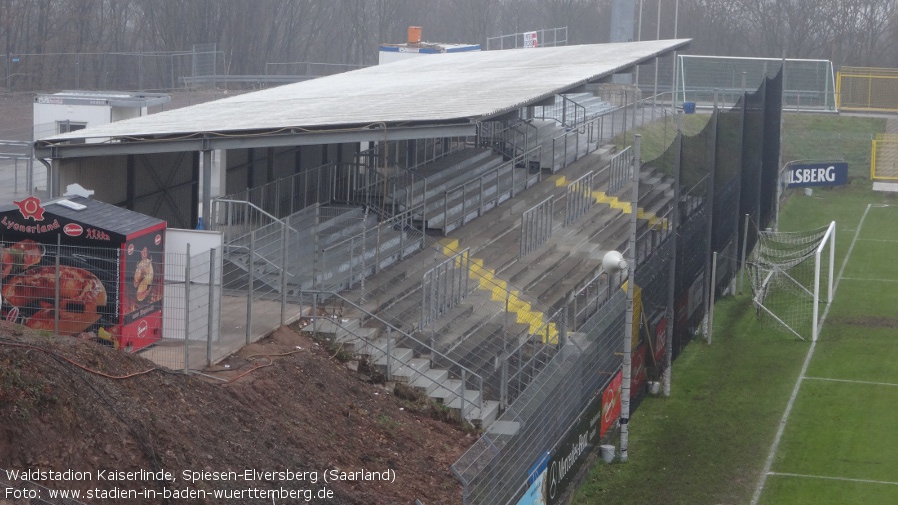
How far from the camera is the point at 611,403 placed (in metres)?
16.4

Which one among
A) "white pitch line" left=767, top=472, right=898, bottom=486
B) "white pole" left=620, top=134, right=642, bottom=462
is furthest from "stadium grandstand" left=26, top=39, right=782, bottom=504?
"white pitch line" left=767, top=472, right=898, bottom=486

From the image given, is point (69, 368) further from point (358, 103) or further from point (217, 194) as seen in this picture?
point (358, 103)

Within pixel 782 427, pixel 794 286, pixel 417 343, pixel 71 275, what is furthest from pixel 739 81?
pixel 71 275

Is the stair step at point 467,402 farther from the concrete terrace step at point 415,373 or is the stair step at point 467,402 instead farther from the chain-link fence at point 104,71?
the chain-link fence at point 104,71

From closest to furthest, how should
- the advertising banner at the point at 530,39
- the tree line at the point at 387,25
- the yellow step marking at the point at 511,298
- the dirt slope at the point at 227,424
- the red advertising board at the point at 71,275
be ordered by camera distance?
the dirt slope at the point at 227,424
the red advertising board at the point at 71,275
the yellow step marking at the point at 511,298
the advertising banner at the point at 530,39
the tree line at the point at 387,25

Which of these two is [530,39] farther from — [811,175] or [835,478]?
[835,478]

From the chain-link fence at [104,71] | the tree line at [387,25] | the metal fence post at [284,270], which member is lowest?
the metal fence post at [284,270]

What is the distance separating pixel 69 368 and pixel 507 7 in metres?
73.0

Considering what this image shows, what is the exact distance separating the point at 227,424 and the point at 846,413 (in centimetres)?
1070

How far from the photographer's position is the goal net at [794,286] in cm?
2294

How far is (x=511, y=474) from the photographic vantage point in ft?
37.3

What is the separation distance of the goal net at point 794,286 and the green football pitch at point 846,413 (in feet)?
1.23

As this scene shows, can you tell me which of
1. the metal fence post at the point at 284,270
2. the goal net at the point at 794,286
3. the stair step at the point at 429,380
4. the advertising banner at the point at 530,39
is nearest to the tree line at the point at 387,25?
the advertising banner at the point at 530,39

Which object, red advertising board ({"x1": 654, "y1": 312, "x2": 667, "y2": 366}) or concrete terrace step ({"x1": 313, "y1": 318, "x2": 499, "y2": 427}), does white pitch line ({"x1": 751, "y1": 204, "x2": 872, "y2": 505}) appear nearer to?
red advertising board ({"x1": 654, "y1": 312, "x2": 667, "y2": 366})
